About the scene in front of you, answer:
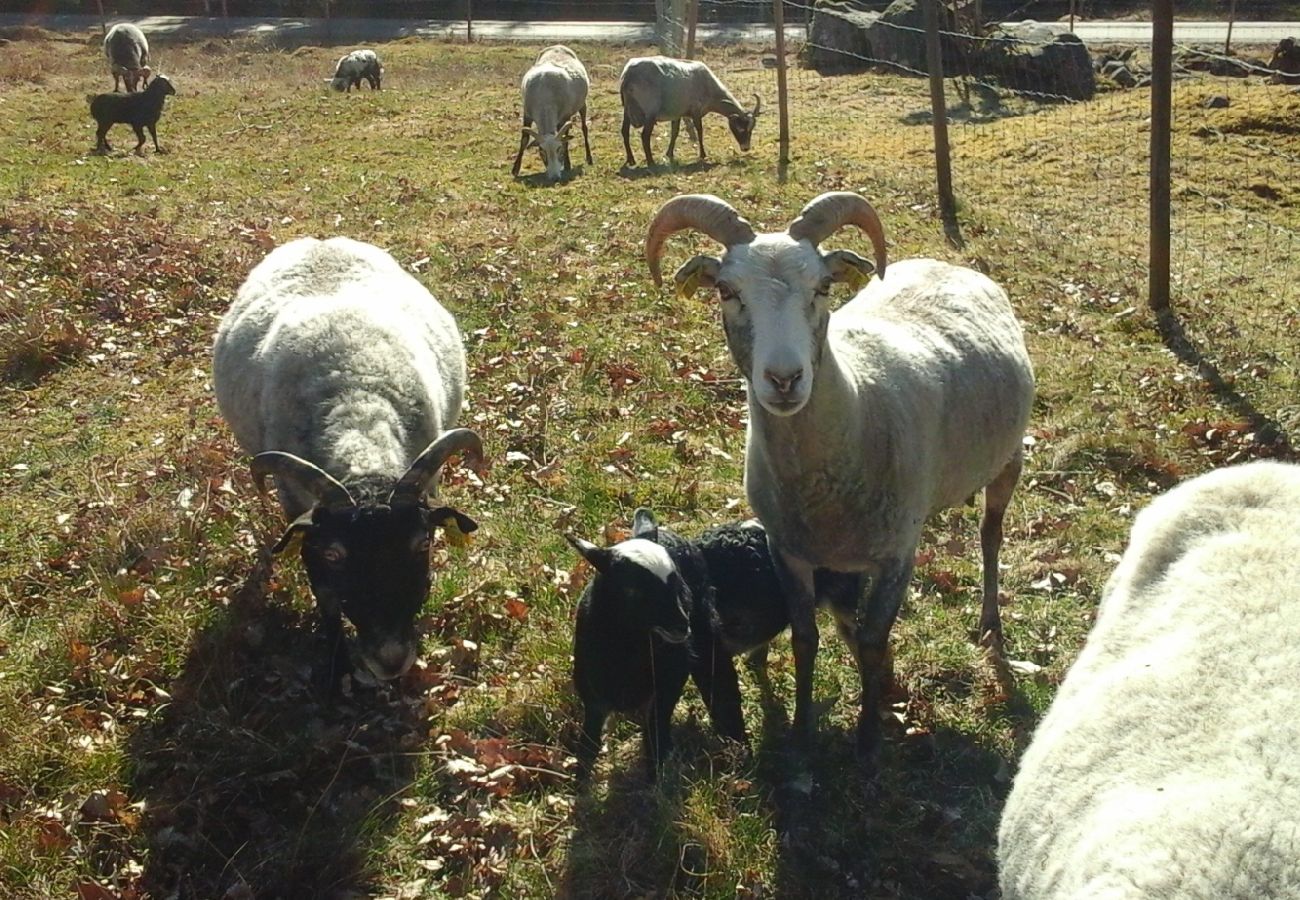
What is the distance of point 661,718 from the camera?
13.6 ft

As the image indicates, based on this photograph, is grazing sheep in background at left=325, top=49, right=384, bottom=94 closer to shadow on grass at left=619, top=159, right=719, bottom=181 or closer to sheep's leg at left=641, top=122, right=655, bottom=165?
sheep's leg at left=641, top=122, right=655, bottom=165

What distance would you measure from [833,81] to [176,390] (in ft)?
63.5

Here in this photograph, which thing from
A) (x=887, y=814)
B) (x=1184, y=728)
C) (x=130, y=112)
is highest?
(x=130, y=112)

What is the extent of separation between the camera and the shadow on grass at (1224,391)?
→ 20.7 feet

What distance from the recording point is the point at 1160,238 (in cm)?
838

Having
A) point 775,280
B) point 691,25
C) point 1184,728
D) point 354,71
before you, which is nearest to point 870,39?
point 691,25

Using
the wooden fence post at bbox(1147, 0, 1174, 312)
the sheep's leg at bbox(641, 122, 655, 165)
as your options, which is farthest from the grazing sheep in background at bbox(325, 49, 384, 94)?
the wooden fence post at bbox(1147, 0, 1174, 312)

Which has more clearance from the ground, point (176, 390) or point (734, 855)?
point (176, 390)

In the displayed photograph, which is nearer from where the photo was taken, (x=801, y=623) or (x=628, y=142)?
(x=801, y=623)

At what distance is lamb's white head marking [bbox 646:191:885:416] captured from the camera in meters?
3.57

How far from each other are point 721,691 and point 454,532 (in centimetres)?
137

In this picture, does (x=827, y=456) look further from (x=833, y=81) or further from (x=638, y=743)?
(x=833, y=81)

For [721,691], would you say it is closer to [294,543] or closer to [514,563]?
[514,563]

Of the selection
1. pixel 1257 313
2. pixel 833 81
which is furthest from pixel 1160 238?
pixel 833 81
